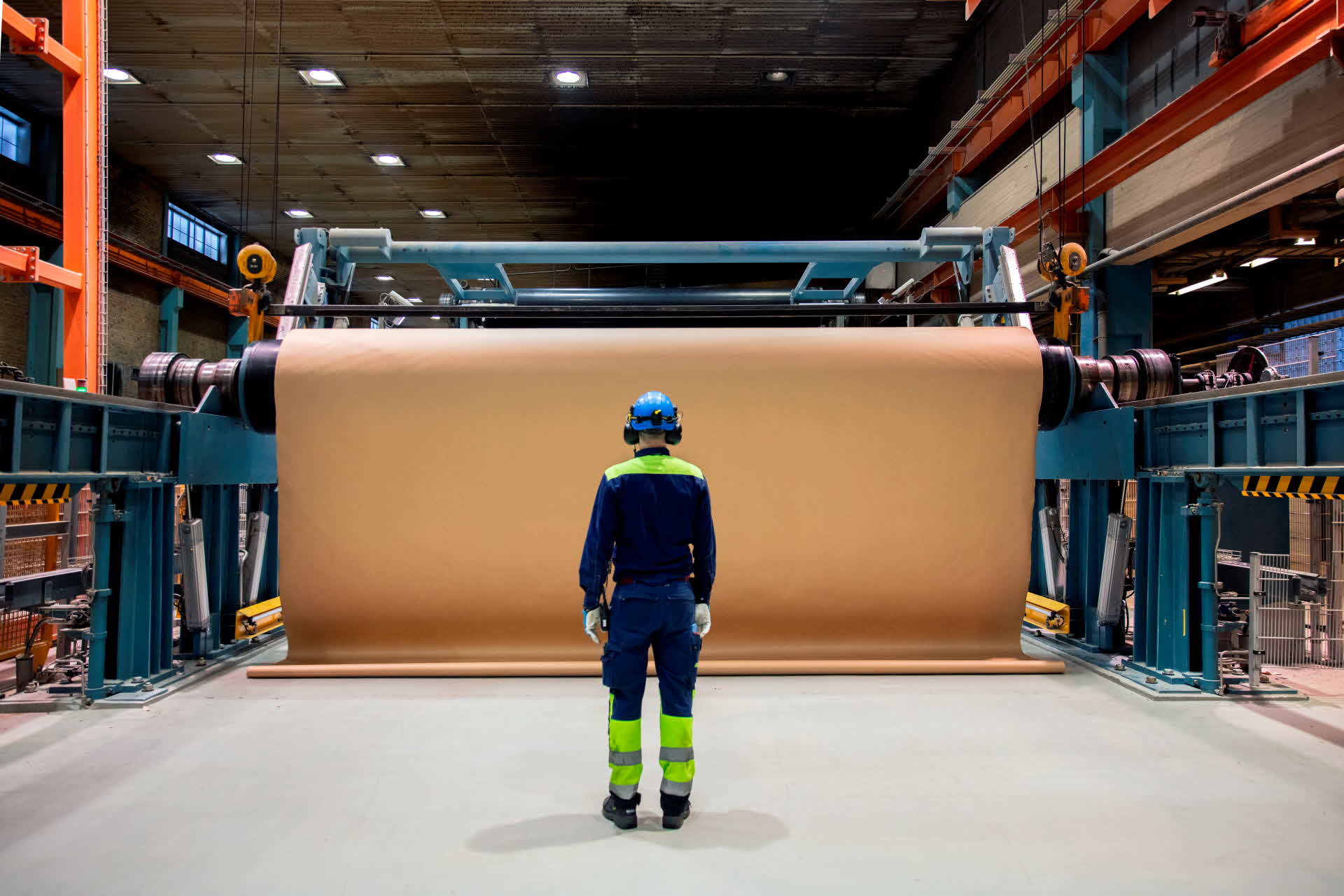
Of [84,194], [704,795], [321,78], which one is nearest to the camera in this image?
[704,795]

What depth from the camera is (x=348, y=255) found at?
21.8 ft

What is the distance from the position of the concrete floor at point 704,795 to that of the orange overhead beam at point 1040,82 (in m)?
5.95

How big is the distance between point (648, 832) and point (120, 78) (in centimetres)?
1178

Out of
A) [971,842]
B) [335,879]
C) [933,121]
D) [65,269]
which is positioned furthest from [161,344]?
[971,842]

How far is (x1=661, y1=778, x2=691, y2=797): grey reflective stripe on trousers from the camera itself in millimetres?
3051

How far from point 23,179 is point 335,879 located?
12923 millimetres

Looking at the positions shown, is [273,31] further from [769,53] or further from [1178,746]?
[1178,746]

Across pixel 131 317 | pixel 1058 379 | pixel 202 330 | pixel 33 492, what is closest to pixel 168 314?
pixel 131 317

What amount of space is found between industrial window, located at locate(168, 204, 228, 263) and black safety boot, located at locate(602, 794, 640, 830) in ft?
51.2

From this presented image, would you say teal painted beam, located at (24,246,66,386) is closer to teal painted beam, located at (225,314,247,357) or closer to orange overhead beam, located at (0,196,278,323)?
orange overhead beam, located at (0,196,278,323)

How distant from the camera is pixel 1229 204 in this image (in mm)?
6148

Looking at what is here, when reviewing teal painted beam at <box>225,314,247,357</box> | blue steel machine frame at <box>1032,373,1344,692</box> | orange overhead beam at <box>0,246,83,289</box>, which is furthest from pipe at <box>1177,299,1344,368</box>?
teal painted beam at <box>225,314,247,357</box>

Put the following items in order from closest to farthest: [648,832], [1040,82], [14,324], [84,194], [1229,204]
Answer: [648,832]
[84,194]
[1229,204]
[1040,82]
[14,324]

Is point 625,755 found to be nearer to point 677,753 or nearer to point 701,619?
point 677,753
